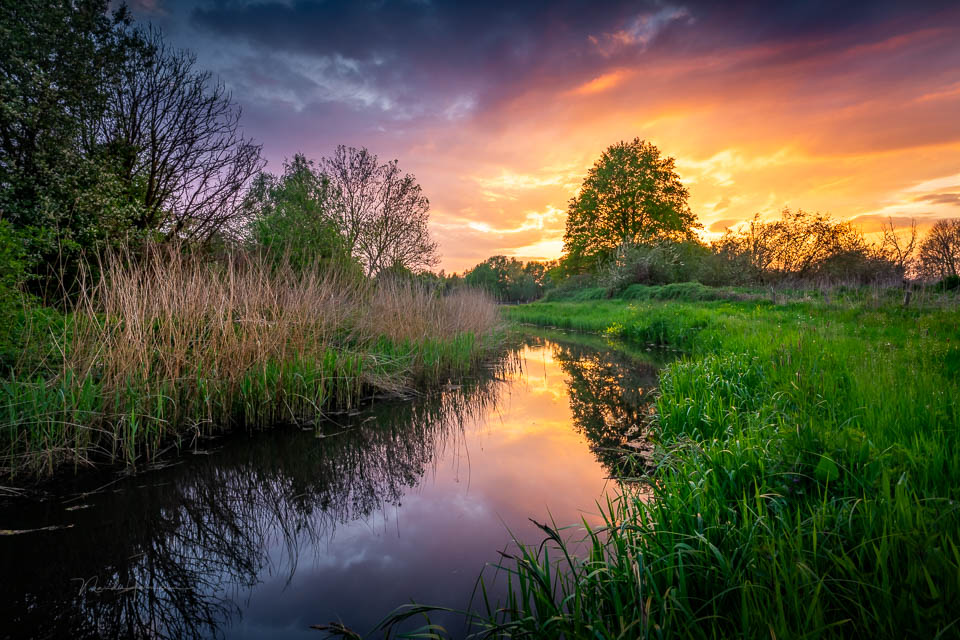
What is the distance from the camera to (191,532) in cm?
292

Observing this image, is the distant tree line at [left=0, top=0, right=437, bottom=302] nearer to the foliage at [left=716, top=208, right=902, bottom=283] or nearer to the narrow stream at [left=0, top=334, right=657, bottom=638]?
the narrow stream at [left=0, top=334, right=657, bottom=638]

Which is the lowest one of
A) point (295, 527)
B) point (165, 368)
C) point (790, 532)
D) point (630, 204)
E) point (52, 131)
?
point (295, 527)

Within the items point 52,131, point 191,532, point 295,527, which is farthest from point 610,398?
point 52,131

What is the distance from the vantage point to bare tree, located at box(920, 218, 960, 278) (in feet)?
45.0

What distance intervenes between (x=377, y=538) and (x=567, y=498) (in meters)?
1.66

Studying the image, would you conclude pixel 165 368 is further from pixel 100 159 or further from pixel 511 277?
pixel 511 277

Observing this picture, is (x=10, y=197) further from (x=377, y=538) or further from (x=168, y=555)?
(x=377, y=538)

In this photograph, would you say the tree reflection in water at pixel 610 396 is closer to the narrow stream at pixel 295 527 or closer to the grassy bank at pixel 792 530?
the narrow stream at pixel 295 527

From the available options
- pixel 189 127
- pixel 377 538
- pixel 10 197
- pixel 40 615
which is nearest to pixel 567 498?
pixel 377 538

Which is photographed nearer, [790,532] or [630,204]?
[790,532]

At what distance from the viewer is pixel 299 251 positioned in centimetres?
1011

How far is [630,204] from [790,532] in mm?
29020

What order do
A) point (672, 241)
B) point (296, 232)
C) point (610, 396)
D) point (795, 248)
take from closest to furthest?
point (610, 396), point (296, 232), point (795, 248), point (672, 241)

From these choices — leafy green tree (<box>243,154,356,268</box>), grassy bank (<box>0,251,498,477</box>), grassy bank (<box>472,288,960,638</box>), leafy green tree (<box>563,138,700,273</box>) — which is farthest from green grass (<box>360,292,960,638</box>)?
leafy green tree (<box>563,138,700,273</box>)
